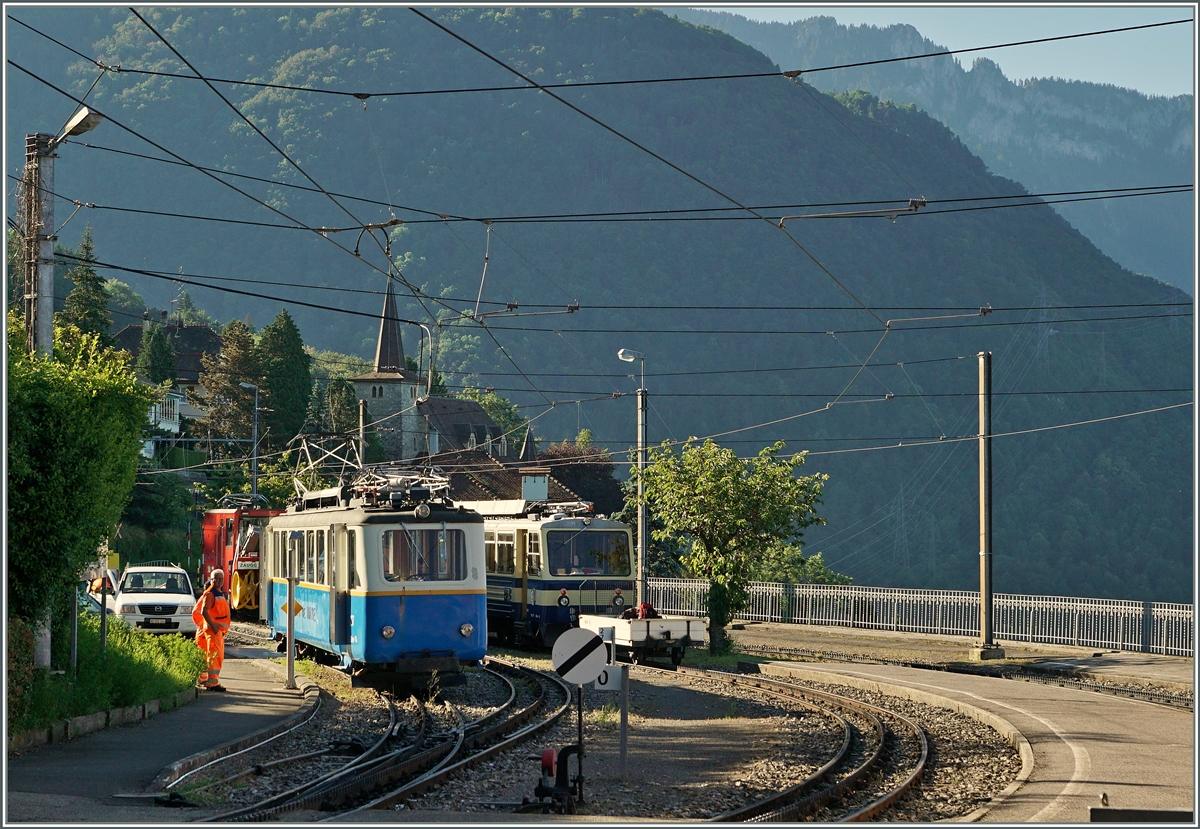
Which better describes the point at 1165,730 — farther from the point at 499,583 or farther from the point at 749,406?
the point at 749,406

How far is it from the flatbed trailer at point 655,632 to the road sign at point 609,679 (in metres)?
11.8

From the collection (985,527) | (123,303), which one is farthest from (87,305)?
(123,303)

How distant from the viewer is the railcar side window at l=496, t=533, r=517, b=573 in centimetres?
3022

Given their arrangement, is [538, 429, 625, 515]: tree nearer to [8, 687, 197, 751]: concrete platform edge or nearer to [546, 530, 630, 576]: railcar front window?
[546, 530, 630, 576]: railcar front window

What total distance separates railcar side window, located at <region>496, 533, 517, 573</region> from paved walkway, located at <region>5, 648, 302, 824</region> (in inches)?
441

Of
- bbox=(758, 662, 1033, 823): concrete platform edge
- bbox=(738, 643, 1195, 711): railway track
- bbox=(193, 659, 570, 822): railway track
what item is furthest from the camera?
bbox=(738, 643, 1195, 711): railway track

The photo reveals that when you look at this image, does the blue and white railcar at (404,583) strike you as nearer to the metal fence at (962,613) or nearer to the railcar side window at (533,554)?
the railcar side window at (533,554)

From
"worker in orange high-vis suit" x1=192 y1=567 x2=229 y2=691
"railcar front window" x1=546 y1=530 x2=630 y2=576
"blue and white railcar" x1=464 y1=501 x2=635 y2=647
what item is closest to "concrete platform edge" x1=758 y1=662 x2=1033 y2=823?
"blue and white railcar" x1=464 y1=501 x2=635 y2=647

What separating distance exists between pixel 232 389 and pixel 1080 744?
72.5m

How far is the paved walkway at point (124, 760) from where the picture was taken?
10.1 metres

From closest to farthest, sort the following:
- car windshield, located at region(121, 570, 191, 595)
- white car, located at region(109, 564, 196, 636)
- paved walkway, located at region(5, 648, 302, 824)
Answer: paved walkway, located at region(5, 648, 302, 824)
white car, located at region(109, 564, 196, 636)
car windshield, located at region(121, 570, 191, 595)

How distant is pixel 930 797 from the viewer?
13109 millimetres

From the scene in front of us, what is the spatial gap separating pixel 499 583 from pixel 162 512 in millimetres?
35392

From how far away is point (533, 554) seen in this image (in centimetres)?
2923
